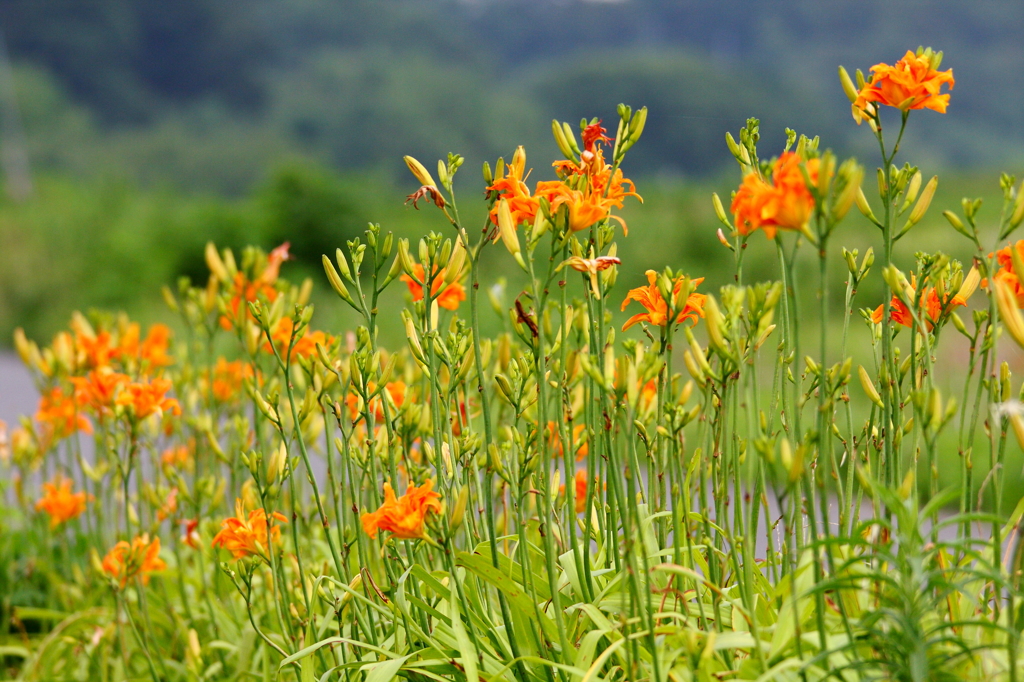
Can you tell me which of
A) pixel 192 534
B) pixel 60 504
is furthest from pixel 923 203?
pixel 60 504

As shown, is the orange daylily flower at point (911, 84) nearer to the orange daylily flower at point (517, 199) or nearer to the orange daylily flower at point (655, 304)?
the orange daylily flower at point (655, 304)

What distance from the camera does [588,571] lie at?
142cm

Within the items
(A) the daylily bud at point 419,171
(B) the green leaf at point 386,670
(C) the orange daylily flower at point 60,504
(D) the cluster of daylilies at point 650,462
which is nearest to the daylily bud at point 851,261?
(D) the cluster of daylilies at point 650,462

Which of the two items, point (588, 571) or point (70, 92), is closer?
point (588, 571)

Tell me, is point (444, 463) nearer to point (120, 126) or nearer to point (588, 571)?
point (588, 571)

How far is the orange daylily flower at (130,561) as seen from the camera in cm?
211

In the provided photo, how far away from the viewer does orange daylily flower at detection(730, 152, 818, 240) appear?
0.98m

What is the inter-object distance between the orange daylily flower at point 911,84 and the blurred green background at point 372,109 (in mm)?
7532

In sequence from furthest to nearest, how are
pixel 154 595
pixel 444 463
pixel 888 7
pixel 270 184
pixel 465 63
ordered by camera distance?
pixel 888 7, pixel 465 63, pixel 270 184, pixel 154 595, pixel 444 463

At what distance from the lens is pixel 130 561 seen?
6.97ft

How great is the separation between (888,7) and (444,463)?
6160 cm

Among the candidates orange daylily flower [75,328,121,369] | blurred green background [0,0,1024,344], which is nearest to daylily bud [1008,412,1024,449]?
orange daylily flower [75,328,121,369]

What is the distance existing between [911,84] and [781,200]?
1.57 ft

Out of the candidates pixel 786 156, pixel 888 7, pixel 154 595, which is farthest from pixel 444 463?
pixel 888 7
